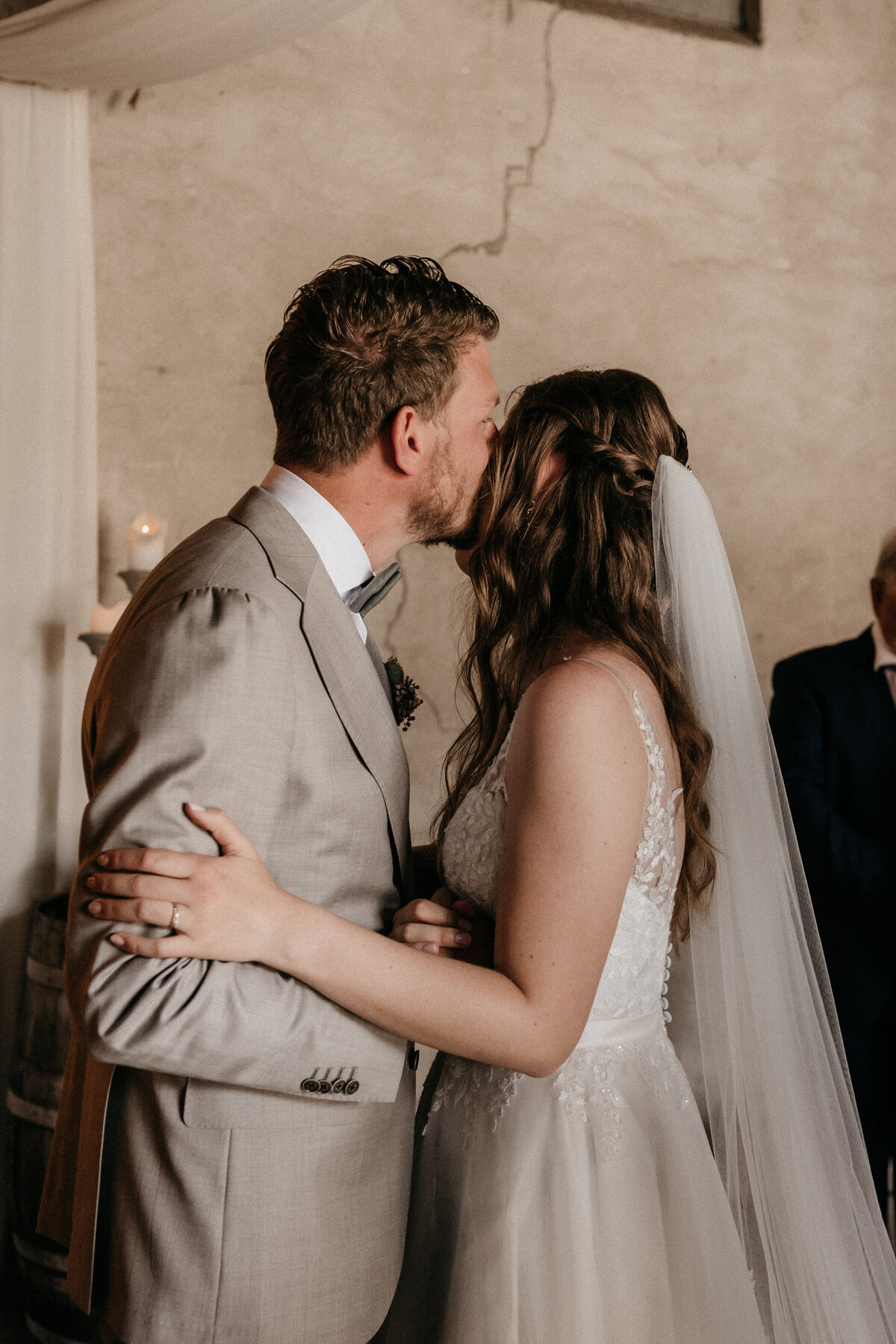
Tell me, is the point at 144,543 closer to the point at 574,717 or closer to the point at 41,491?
the point at 41,491

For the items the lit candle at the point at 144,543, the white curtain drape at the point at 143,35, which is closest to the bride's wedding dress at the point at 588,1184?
the lit candle at the point at 144,543

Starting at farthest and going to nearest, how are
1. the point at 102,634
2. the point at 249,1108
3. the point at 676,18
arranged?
the point at 676,18 → the point at 102,634 → the point at 249,1108

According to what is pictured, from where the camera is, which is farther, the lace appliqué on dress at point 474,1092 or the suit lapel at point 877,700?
the suit lapel at point 877,700

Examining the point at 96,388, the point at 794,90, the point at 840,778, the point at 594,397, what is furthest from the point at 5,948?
the point at 794,90

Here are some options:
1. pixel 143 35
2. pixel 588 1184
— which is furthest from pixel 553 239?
pixel 588 1184

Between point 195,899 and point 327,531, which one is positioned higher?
point 327,531

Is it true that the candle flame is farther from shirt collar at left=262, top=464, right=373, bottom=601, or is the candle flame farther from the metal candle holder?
shirt collar at left=262, top=464, right=373, bottom=601

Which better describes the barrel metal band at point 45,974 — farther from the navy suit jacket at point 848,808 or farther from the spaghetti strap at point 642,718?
the navy suit jacket at point 848,808

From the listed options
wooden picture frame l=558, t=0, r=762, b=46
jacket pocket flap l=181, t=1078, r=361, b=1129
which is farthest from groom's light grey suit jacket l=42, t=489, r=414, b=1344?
wooden picture frame l=558, t=0, r=762, b=46

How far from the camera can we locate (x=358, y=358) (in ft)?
5.21

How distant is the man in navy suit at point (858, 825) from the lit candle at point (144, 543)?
1.81 meters

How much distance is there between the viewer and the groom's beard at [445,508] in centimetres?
167

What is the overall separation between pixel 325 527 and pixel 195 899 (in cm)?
62

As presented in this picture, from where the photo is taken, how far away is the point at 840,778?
305 cm
